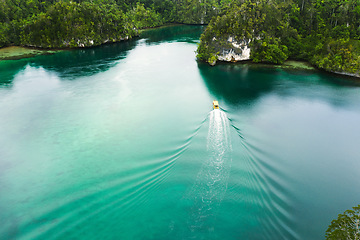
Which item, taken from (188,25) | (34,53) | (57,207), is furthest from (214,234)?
(188,25)

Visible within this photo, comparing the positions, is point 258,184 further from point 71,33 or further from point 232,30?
point 71,33

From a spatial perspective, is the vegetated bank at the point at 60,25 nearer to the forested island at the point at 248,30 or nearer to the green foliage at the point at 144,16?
the forested island at the point at 248,30

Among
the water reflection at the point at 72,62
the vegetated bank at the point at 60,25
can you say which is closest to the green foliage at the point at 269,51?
the water reflection at the point at 72,62

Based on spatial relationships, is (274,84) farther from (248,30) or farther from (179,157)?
(179,157)

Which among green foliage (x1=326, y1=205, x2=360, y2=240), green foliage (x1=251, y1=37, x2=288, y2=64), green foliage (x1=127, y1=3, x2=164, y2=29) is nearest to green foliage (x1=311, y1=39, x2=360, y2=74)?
green foliage (x1=251, y1=37, x2=288, y2=64)

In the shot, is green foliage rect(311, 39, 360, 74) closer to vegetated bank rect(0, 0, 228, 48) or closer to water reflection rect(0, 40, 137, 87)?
water reflection rect(0, 40, 137, 87)
